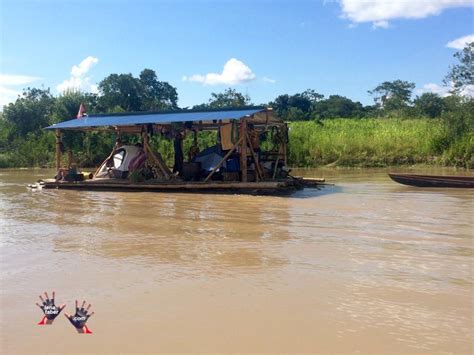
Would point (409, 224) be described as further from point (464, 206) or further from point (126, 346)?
point (126, 346)

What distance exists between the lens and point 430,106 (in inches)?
1455

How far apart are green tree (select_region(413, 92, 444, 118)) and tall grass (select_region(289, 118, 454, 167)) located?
41.5ft

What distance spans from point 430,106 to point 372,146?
16421 mm

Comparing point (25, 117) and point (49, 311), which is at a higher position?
point (25, 117)

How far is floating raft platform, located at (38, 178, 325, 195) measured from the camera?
38.3ft

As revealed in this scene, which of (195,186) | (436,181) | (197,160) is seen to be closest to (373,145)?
(436,181)

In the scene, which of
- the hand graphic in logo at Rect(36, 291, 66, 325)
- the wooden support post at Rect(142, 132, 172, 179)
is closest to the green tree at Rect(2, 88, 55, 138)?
the wooden support post at Rect(142, 132, 172, 179)

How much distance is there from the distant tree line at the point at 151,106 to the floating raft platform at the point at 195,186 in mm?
5169

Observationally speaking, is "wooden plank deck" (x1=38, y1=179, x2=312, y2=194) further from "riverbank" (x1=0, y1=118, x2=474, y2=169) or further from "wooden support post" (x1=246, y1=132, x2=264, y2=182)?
"riverbank" (x1=0, y1=118, x2=474, y2=169)

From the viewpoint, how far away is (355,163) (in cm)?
2281

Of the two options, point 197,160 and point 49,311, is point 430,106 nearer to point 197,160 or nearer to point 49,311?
point 197,160

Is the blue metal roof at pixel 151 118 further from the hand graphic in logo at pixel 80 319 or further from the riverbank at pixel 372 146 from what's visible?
the riverbank at pixel 372 146

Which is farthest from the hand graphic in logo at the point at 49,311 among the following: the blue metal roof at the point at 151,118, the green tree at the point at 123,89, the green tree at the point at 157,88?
the green tree at the point at 157,88

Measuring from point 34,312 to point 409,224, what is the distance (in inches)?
212
